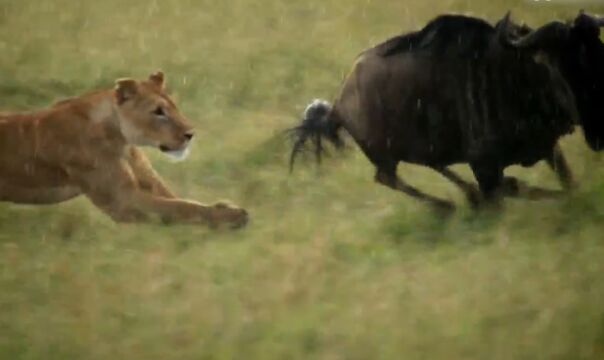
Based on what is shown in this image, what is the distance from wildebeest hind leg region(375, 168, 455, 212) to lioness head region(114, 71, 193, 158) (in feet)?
1.26

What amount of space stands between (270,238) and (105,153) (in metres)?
0.35

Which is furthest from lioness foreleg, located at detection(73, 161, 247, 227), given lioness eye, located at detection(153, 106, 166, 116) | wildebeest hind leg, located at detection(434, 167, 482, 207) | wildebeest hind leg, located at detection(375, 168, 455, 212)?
wildebeest hind leg, located at detection(434, 167, 482, 207)

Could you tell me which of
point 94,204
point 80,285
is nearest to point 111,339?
point 80,285

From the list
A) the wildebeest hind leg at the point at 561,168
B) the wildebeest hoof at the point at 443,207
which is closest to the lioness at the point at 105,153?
the wildebeest hoof at the point at 443,207

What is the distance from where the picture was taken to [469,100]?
184cm

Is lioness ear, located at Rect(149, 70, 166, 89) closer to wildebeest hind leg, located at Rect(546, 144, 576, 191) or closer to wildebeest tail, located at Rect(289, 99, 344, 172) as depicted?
wildebeest tail, located at Rect(289, 99, 344, 172)

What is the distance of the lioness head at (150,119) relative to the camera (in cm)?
175

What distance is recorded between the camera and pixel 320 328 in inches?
67.0

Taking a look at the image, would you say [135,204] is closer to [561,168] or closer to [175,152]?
[175,152]

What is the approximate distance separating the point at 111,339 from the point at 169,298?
0.13m

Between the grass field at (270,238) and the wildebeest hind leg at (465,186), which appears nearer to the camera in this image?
the grass field at (270,238)

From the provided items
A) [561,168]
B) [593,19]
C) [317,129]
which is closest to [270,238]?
[317,129]

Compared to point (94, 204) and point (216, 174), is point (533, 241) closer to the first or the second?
point (216, 174)

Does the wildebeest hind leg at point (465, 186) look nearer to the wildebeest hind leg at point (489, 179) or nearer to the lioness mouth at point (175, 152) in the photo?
the wildebeest hind leg at point (489, 179)
